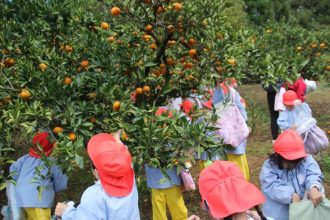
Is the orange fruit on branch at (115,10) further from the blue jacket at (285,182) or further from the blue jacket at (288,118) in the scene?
the blue jacket at (288,118)

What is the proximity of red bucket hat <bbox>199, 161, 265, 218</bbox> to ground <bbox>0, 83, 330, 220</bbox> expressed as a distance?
258 cm

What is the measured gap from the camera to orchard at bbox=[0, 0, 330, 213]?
2.82m

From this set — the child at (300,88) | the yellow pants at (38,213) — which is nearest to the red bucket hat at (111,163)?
the yellow pants at (38,213)

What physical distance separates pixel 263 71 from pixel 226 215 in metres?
1.54

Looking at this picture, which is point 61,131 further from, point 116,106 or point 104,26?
Answer: point 104,26

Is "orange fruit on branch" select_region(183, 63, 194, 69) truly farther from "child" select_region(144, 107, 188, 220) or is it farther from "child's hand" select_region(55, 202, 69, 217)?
"child's hand" select_region(55, 202, 69, 217)

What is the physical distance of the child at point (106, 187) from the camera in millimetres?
2523

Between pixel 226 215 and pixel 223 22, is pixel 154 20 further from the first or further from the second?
pixel 226 215

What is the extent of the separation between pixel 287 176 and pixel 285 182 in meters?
0.05

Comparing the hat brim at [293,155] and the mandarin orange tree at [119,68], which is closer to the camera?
the mandarin orange tree at [119,68]

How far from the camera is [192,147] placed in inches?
113

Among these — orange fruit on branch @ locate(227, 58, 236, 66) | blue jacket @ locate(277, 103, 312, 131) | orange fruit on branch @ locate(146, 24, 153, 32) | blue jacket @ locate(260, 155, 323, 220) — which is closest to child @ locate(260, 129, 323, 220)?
blue jacket @ locate(260, 155, 323, 220)

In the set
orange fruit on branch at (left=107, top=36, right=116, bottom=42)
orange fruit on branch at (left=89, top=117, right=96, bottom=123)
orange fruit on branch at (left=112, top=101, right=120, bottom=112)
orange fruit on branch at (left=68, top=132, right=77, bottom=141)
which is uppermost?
orange fruit on branch at (left=107, top=36, right=116, bottom=42)

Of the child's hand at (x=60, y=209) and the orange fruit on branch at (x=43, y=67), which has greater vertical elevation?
the orange fruit on branch at (x=43, y=67)
